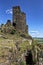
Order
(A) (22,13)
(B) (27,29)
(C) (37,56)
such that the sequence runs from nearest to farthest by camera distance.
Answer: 1. (C) (37,56)
2. (A) (22,13)
3. (B) (27,29)

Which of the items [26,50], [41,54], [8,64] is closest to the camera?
[8,64]

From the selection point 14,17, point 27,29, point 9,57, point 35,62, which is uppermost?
point 14,17

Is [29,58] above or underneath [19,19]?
underneath

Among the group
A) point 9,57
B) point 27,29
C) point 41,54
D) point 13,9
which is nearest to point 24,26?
point 27,29

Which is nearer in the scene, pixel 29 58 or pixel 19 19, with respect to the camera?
pixel 29 58

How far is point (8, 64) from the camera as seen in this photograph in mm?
11742

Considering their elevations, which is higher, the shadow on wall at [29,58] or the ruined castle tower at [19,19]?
the ruined castle tower at [19,19]

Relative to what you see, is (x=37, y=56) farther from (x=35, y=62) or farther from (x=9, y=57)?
(x=9, y=57)

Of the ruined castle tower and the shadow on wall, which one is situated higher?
the ruined castle tower

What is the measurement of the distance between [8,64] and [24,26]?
83.5 ft

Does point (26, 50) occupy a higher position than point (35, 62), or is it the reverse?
point (26, 50)

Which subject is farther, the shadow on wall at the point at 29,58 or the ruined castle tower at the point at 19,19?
the ruined castle tower at the point at 19,19

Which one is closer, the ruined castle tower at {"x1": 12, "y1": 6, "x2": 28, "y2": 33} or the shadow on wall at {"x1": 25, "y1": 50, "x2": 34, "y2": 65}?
the shadow on wall at {"x1": 25, "y1": 50, "x2": 34, "y2": 65}

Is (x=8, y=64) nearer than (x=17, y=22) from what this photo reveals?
Yes
